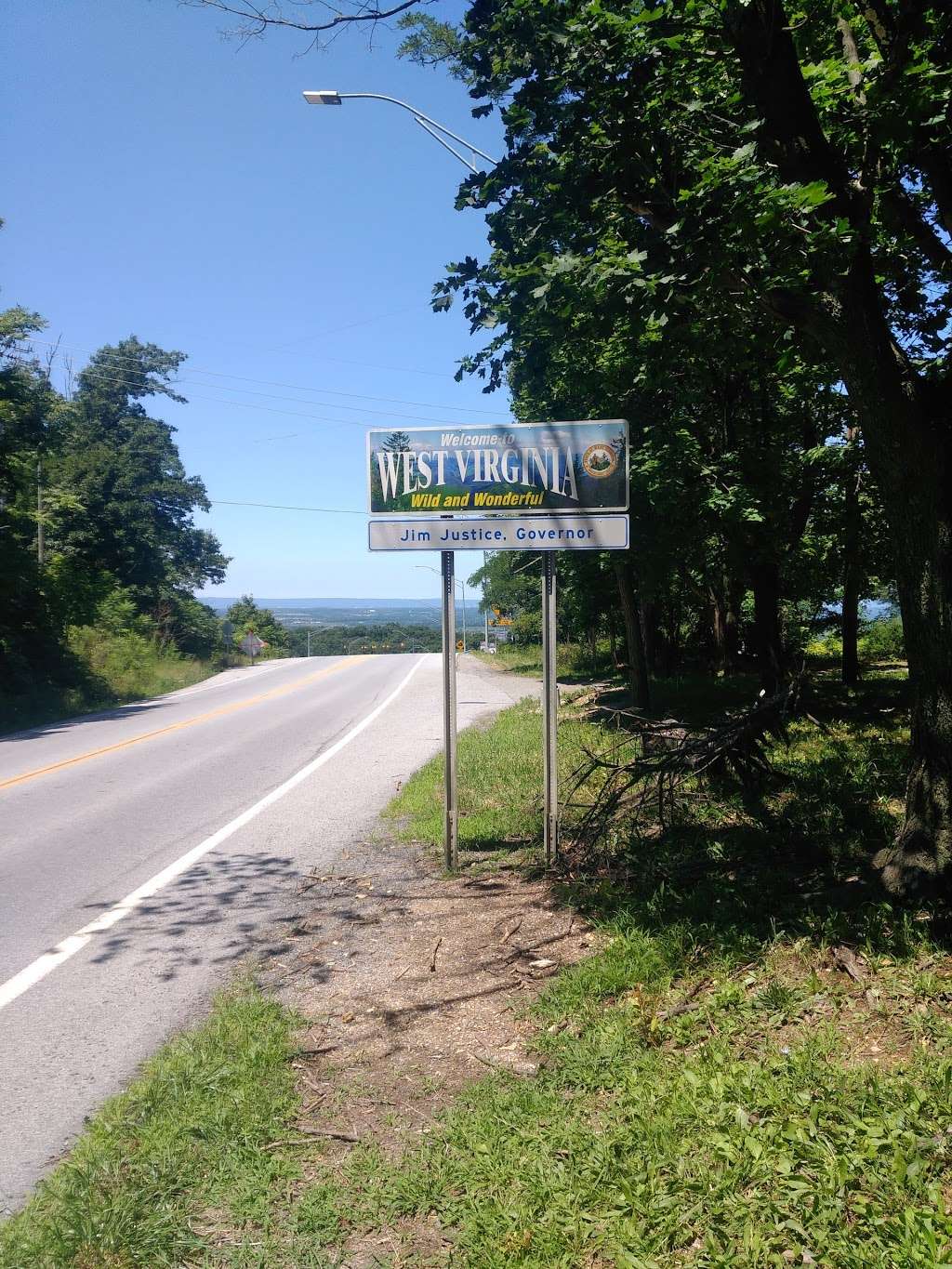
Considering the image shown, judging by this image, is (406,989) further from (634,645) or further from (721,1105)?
(634,645)

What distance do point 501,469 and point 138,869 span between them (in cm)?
434

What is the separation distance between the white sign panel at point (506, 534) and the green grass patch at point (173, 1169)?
352 cm

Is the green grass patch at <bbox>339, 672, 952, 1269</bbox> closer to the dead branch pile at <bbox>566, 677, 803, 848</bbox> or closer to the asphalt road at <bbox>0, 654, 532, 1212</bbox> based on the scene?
the dead branch pile at <bbox>566, 677, 803, 848</bbox>

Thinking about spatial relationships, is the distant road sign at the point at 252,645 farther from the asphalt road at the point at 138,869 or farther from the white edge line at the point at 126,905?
the white edge line at the point at 126,905

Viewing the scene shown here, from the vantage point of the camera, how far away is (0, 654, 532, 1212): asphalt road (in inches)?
163

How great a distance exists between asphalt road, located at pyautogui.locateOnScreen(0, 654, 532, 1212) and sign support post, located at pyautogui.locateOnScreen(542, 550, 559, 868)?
1.93 meters

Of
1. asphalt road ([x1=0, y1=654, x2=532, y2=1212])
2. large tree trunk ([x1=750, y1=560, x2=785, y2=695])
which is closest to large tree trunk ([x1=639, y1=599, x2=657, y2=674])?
asphalt road ([x1=0, y1=654, x2=532, y2=1212])

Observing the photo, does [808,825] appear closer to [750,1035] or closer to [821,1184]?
[750,1035]

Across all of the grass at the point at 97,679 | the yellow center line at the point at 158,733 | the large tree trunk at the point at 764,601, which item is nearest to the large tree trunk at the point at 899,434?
the large tree trunk at the point at 764,601

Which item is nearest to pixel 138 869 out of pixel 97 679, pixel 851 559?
pixel 851 559

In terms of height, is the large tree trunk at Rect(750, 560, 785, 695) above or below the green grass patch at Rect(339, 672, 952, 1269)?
above

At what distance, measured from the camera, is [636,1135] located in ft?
10.2

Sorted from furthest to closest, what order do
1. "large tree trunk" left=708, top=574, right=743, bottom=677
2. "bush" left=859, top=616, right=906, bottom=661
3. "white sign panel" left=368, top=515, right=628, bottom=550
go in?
"bush" left=859, top=616, right=906, bottom=661
"large tree trunk" left=708, top=574, right=743, bottom=677
"white sign panel" left=368, top=515, right=628, bottom=550

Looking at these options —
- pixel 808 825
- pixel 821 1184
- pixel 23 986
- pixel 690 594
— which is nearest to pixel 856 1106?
pixel 821 1184
